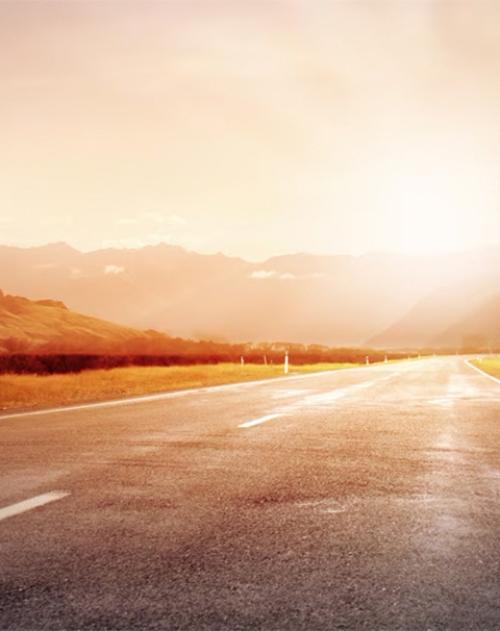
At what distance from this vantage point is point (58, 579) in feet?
11.5

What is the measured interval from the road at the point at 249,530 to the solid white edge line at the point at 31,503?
0.02m

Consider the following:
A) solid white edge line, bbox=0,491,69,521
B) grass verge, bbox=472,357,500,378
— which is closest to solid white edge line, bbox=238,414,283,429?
solid white edge line, bbox=0,491,69,521

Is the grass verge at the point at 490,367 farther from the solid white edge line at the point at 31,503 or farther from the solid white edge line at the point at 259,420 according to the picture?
the solid white edge line at the point at 31,503

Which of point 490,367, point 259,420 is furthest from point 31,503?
point 490,367

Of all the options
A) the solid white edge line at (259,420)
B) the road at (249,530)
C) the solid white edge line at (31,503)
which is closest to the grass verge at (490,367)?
the solid white edge line at (259,420)

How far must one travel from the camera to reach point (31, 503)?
522 centimetres

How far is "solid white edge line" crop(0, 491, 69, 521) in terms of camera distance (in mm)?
4914

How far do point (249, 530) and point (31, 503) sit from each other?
173 cm

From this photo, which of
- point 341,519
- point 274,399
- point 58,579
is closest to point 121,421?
point 274,399

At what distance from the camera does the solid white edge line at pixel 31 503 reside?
4914mm

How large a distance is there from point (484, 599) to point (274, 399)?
12893 millimetres

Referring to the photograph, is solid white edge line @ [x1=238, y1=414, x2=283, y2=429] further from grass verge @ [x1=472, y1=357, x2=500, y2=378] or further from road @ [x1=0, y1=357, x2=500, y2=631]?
grass verge @ [x1=472, y1=357, x2=500, y2=378]

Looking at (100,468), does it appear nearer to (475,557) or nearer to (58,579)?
(58,579)

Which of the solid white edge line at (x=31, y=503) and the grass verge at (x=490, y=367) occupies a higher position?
the grass verge at (x=490, y=367)
